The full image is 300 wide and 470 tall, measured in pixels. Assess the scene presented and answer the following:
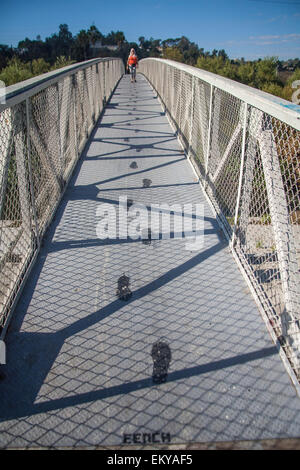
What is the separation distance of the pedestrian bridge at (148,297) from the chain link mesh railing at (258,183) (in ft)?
0.05

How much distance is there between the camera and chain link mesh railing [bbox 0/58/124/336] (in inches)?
87.6

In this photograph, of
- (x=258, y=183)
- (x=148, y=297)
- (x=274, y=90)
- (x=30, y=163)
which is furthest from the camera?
(x=274, y=90)

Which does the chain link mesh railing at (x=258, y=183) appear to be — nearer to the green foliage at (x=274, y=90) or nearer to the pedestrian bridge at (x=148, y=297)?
the pedestrian bridge at (x=148, y=297)

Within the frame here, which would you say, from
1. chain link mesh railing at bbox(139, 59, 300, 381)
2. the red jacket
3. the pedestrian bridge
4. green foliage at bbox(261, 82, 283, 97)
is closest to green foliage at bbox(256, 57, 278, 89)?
green foliage at bbox(261, 82, 283, 97)

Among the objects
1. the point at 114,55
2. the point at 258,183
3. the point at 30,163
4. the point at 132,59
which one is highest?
the point at 114,55

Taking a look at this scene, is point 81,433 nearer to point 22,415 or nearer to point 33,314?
point 22,415

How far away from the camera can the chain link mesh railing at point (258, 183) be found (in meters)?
1.99

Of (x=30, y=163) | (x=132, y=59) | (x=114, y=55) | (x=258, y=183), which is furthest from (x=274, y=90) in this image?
(x=114, y=55)

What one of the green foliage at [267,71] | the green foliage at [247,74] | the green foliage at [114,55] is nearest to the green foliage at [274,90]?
the green foliage at [114,55]

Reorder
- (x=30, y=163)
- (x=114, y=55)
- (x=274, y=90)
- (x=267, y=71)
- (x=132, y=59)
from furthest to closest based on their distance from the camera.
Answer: (x=114, y=55) → (x=267, y=71) → (x=274, y=90) → (x=132, y=59) → (x=30, y=163)

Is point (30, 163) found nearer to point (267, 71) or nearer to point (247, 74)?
point (267, 71)

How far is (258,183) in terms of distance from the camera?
9.48ft

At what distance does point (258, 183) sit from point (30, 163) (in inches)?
69.9

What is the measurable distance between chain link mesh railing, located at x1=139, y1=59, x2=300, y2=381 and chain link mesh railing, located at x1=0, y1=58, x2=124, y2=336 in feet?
5.01
